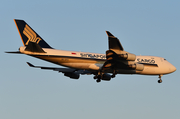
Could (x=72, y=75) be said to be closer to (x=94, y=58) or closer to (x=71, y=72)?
(x=71, y=72)

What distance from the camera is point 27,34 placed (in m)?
30.8

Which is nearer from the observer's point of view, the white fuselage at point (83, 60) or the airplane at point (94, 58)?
the airplane at point (94, 58)

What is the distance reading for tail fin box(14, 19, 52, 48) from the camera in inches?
1199

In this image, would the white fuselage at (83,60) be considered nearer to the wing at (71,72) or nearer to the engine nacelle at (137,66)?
the engine nacelle at (137,66)

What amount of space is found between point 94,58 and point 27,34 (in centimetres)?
811

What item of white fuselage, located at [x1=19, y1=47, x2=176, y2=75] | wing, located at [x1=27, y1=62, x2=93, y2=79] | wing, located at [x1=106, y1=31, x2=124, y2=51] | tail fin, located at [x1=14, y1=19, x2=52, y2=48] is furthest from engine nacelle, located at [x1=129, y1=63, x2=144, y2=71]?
tail fin, located at [x1=14, y1=19, x2=52, y2=48]

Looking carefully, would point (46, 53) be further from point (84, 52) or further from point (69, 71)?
point (69, 71)

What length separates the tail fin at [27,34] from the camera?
30.4 metres

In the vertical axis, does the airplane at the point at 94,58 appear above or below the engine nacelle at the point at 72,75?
above

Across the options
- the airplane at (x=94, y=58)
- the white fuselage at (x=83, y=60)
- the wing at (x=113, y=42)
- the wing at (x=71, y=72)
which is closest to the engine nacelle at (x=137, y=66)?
the airplane at (x=94, y=58)

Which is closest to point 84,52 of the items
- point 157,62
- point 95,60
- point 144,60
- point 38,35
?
point 95,60

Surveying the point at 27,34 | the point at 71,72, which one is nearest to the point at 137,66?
the point at 71,72

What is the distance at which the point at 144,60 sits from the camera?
3369 cm

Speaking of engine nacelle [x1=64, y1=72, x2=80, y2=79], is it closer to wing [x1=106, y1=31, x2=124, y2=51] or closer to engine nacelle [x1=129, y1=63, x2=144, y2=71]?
engine nacelle [x1=129, y1=63, x2=144, y2=71]
